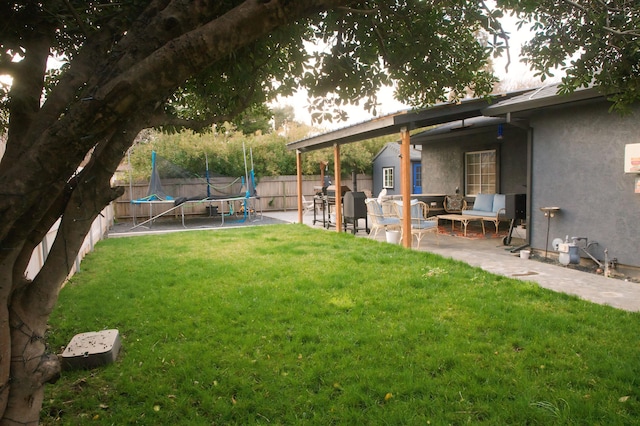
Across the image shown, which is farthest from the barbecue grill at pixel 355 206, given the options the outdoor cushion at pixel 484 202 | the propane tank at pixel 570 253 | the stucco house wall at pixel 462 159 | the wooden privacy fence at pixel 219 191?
the wooden privacy fence at pixel 219 191

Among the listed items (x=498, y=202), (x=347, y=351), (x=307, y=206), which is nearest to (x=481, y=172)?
(x=498, y=202)

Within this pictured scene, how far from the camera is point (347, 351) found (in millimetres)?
3244

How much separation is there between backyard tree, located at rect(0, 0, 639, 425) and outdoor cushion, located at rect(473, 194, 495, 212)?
22.3 feet

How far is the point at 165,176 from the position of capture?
15789 millimetres

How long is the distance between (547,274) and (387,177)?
52.6 ft

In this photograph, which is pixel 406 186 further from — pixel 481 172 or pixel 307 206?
pixel 307 206

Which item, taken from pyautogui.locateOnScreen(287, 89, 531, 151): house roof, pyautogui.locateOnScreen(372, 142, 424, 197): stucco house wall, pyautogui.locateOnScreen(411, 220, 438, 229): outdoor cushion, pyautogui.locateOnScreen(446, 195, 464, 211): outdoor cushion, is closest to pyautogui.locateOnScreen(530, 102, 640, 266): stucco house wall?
pyautogui.locateOnScreen(287, 89, 531, 151): house roof

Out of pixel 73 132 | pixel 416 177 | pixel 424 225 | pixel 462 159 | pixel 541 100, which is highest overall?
pixel 541 100

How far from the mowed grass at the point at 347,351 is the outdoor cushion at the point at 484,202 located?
15.4 feet

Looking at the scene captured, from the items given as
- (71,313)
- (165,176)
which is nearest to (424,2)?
→ (71,313)

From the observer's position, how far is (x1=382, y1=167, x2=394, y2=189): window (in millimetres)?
21125

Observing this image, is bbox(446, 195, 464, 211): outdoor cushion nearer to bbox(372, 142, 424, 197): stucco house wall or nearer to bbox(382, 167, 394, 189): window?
bbox(372, 142, 424, 197): stucco house wall

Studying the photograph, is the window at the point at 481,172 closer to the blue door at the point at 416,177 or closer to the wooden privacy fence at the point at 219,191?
the wooden privacy fence at the point at 219,191

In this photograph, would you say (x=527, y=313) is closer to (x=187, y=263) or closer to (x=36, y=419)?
(x=36, y=419)
